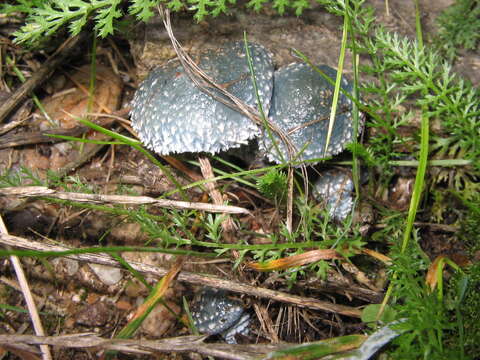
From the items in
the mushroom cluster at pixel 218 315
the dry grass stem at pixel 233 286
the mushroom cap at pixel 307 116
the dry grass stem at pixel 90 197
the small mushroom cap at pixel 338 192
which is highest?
the mushroom cap at pixel 307 116

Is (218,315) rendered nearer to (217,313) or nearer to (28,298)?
(217,313)

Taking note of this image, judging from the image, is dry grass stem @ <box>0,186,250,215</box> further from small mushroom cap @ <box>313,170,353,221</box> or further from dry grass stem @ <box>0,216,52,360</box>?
small mushroom cap @ <box>313,170,353,221</box>

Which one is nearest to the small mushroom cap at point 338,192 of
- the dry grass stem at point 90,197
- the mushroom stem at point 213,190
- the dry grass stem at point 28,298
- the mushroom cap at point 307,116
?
the mushroom cap at point 307,116

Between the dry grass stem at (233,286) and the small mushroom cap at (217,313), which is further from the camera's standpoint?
the small mushroom cap at (217,313)

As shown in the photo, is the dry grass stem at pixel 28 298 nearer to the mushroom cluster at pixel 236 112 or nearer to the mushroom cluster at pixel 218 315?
the mushroom cluster at pixel 218 315

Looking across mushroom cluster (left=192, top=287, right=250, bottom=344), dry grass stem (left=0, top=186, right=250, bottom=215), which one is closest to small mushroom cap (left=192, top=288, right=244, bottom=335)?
mushroom cluster (left=192, top=287, right=250, bottom=344)
